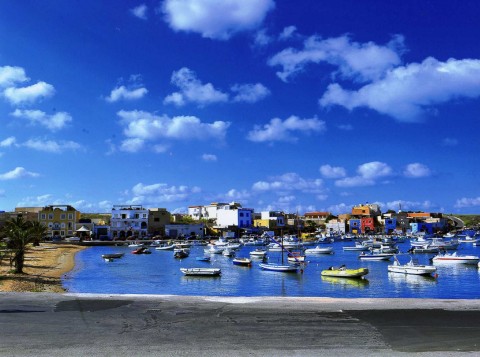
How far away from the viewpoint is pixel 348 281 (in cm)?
4725

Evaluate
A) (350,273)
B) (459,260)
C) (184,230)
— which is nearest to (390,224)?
(184,230)

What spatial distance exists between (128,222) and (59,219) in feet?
61.2

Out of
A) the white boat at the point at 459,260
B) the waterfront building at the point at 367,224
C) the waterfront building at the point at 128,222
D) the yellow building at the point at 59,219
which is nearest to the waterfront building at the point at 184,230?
the waterfront building at the point at 128,222

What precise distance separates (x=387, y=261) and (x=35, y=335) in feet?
229

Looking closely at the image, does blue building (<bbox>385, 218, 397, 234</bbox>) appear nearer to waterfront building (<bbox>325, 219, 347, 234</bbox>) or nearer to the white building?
waterfront building (<bbox>325, 219, 347, 234</bbox>)

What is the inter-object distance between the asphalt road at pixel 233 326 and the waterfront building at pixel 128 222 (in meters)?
121

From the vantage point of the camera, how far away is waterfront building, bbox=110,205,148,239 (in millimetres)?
136750

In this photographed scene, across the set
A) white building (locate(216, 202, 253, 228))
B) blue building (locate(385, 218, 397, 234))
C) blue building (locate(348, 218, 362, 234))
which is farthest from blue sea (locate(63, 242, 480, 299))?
blue building (locate(385, 218, 397, 234))

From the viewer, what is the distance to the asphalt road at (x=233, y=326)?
1152 centimetres

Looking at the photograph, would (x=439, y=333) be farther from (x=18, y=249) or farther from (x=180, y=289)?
(x=18, y=249)

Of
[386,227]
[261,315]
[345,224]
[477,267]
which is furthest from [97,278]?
[386,227]

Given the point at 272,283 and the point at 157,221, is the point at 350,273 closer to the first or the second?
the point at 272,283

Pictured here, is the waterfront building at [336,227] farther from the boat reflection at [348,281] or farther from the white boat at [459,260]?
the boat reflection at [348,281]

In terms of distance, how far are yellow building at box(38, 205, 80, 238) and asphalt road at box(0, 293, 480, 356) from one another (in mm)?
117929
